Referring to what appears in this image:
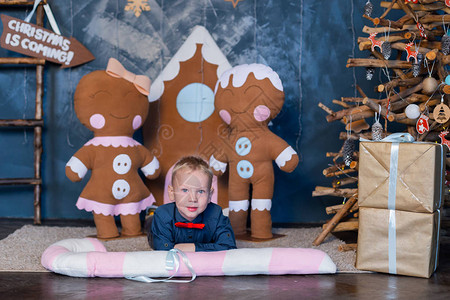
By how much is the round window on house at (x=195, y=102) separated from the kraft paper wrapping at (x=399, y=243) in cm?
141

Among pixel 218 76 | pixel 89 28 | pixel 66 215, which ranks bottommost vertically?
pixel 66 215

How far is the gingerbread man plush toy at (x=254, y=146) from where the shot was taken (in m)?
2.64

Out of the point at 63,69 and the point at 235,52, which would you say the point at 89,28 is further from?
the point at 235,52

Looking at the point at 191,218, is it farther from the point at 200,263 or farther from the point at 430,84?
the point at 430,84

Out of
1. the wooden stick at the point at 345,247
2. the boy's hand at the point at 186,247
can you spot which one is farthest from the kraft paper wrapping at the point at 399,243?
the boy's hand at the point at 186,247

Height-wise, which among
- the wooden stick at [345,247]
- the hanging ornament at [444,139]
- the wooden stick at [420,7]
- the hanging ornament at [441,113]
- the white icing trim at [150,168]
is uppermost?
the wooden stick at [420,7]

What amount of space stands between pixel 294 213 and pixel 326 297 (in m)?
1.55

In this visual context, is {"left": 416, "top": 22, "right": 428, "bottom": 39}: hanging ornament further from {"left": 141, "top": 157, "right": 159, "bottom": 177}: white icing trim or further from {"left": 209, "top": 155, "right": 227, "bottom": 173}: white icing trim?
{"left": 141, "top": 157, "right": 159, "bottom": 177}: white icing trim

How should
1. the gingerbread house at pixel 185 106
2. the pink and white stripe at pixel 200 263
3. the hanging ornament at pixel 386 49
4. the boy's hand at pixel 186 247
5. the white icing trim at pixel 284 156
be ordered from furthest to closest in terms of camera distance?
1. the gingerbread house at pixel 185 106
2. the white icing trim at pixel 284 156
3. the hanging ornament at pixel 386 49
4. the boy's hand at pixel 186 247
5. the pink and white stripe at pixel 200 263

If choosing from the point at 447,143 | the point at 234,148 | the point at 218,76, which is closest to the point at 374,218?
the point at 447,143

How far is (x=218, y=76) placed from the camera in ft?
10.1

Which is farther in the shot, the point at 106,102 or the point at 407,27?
the point at 106,102

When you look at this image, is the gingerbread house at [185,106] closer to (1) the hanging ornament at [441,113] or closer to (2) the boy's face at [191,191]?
(2) the boy's face at [191,191]

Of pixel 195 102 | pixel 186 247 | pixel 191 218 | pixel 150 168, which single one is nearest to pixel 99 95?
pixel 150 168
